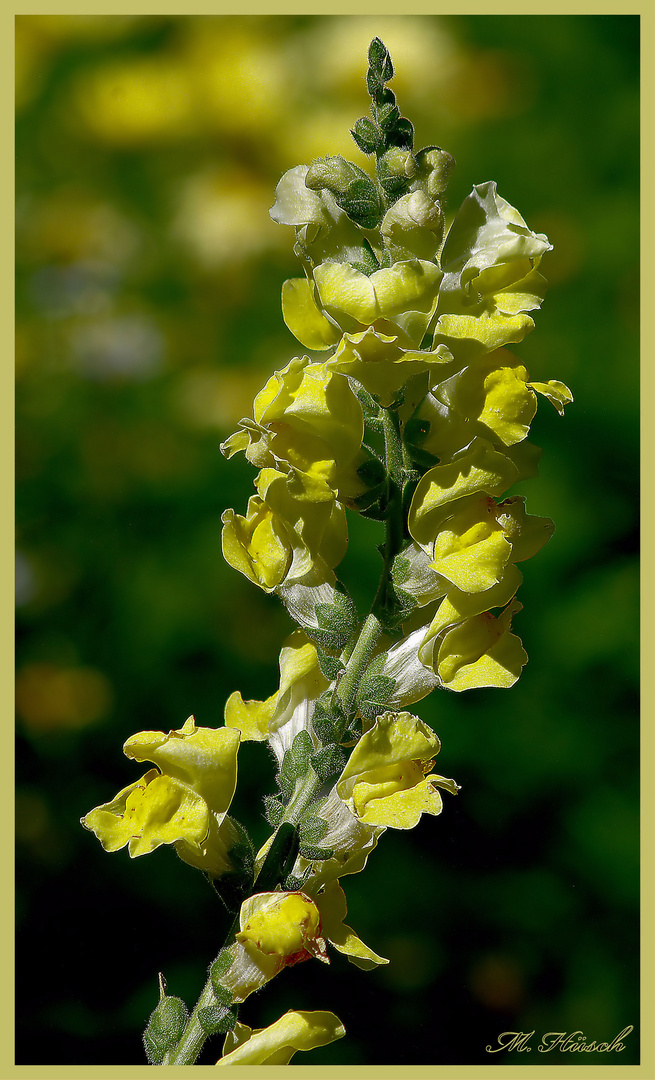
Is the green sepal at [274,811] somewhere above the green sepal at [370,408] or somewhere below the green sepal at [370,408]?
below

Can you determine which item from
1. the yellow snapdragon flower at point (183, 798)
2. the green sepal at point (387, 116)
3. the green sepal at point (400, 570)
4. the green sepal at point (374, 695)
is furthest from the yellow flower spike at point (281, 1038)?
the green sepal at point (387, 116)

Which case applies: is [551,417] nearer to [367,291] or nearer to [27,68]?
[367,291]

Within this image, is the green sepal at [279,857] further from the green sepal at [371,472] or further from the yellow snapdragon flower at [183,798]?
the green sepal at [371,472]

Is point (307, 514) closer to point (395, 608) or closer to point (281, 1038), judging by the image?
point (395, 608)

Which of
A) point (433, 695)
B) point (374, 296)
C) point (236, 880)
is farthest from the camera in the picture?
point (433, 695)

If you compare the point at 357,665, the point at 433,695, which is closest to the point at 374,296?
the point at 357,665

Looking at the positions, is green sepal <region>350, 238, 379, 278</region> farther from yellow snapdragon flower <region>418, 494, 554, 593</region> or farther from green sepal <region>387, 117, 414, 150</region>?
yellow snapdragon flower <region>418, 494, 554, 593</region>
